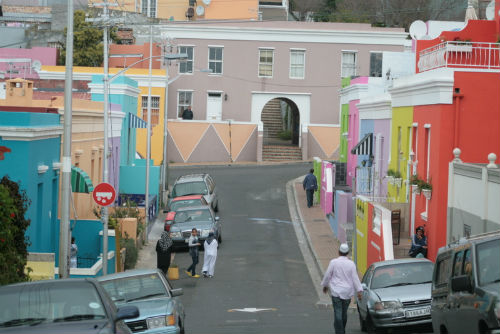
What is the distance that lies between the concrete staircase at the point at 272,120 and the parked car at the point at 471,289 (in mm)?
55477

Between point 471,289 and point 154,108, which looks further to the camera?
point 154,108

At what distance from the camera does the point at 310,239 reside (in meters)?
33.7

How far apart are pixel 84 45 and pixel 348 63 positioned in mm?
19000

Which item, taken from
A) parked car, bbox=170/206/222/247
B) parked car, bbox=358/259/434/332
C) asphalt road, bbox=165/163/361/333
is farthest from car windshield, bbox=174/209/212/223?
parked car, bbox=358/259/434/332

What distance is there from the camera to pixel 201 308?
21.4 metres

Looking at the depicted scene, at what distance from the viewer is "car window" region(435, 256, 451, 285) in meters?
12.5

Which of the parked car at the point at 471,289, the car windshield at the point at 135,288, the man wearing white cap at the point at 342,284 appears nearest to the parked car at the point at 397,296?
the man wearing white cap at the point at 342,284

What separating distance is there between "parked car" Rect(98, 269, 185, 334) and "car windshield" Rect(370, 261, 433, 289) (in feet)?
13.8

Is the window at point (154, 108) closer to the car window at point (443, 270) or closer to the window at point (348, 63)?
the window at point (348, 63)

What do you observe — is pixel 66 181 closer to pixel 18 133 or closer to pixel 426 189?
pixel 18 133

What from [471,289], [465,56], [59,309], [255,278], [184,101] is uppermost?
[465,56]

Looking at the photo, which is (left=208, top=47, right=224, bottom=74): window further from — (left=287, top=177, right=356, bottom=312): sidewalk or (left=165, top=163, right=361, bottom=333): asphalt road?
(left=287, top=177, right=356, bottom=312): sidewalk

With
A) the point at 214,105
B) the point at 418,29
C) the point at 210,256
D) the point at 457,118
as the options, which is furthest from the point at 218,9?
the point at 457,118

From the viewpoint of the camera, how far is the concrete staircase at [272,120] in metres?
69.2
